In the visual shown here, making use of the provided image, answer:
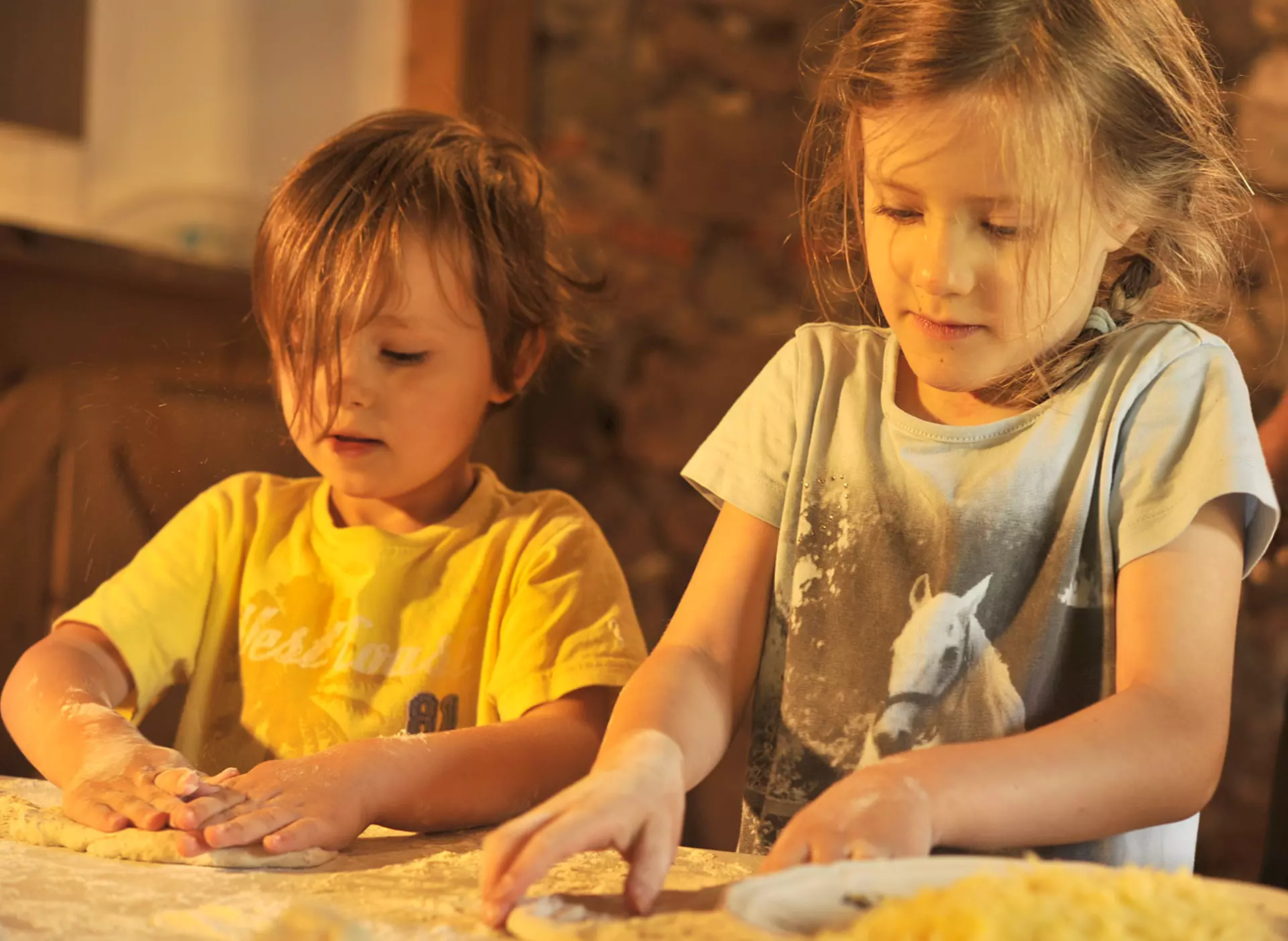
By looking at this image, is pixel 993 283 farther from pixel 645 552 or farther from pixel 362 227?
pixel 645 552

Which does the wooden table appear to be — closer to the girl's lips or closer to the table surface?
the table surface

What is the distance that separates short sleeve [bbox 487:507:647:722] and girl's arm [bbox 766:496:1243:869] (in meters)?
0.39

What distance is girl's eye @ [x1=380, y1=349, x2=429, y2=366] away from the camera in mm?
1168

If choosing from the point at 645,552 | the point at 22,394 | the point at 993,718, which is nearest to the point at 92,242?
the point at 22,394

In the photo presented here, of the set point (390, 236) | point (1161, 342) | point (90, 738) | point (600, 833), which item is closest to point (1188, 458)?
point (1161, 342)

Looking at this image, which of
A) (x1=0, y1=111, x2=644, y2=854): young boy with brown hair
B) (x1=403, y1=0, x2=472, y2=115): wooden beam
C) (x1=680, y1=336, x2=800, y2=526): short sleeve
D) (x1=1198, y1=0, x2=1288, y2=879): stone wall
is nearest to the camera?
(x1=680, y1=336, x2=800, y2=526): short sleeve

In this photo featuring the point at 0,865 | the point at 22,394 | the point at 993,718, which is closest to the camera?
the point at 0,865

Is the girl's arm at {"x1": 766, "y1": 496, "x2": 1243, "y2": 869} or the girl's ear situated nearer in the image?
the girl's arm at {"x1": 766, "y1": 496, "x2": 1243, "y2": 869}

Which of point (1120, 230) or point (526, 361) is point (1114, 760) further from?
point (526, 361)

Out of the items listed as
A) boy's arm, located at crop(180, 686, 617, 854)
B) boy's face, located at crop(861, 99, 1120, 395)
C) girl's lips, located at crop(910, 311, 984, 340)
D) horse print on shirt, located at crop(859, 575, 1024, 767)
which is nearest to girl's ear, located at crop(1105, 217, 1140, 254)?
boy's face, located at crop(861, 99, 1120, 395)

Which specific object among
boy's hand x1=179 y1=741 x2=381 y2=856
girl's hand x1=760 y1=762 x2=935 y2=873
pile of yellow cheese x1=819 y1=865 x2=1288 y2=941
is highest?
pile of yellow cheese x1=819 y1=865 x2=1288 y2=941

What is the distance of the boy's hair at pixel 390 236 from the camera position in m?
1.16

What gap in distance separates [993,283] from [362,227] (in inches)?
21.6

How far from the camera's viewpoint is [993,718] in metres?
0.93
